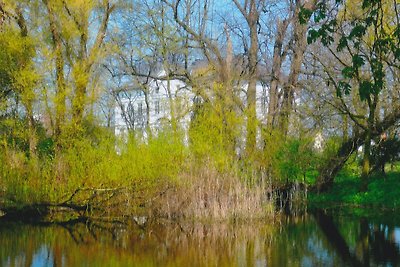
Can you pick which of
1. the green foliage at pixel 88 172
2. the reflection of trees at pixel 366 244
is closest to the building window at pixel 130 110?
the green foliage at pixel 88 172

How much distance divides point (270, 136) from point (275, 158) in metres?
0.74

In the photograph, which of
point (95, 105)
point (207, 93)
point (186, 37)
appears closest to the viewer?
point (95, 105)

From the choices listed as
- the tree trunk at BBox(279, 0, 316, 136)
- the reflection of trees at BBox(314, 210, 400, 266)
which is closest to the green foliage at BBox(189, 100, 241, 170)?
the tree trunk at BBox(279, 0, 316, 136)

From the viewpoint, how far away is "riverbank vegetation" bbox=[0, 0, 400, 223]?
14.4 metres

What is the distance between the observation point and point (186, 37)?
21.9 metres

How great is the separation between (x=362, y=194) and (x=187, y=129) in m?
6.69

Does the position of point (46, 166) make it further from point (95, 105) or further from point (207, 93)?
Answer: point (207, 93)

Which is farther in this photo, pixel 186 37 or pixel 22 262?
pixel 186 37

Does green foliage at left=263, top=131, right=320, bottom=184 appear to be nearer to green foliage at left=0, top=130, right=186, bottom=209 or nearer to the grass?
the grass

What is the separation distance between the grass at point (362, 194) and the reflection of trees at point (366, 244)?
3.34 metres

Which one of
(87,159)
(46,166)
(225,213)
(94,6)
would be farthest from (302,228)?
(94,6)

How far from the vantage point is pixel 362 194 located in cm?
1895

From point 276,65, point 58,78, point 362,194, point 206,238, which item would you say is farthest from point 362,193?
point 58,78

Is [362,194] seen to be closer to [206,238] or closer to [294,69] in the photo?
[294,69]
